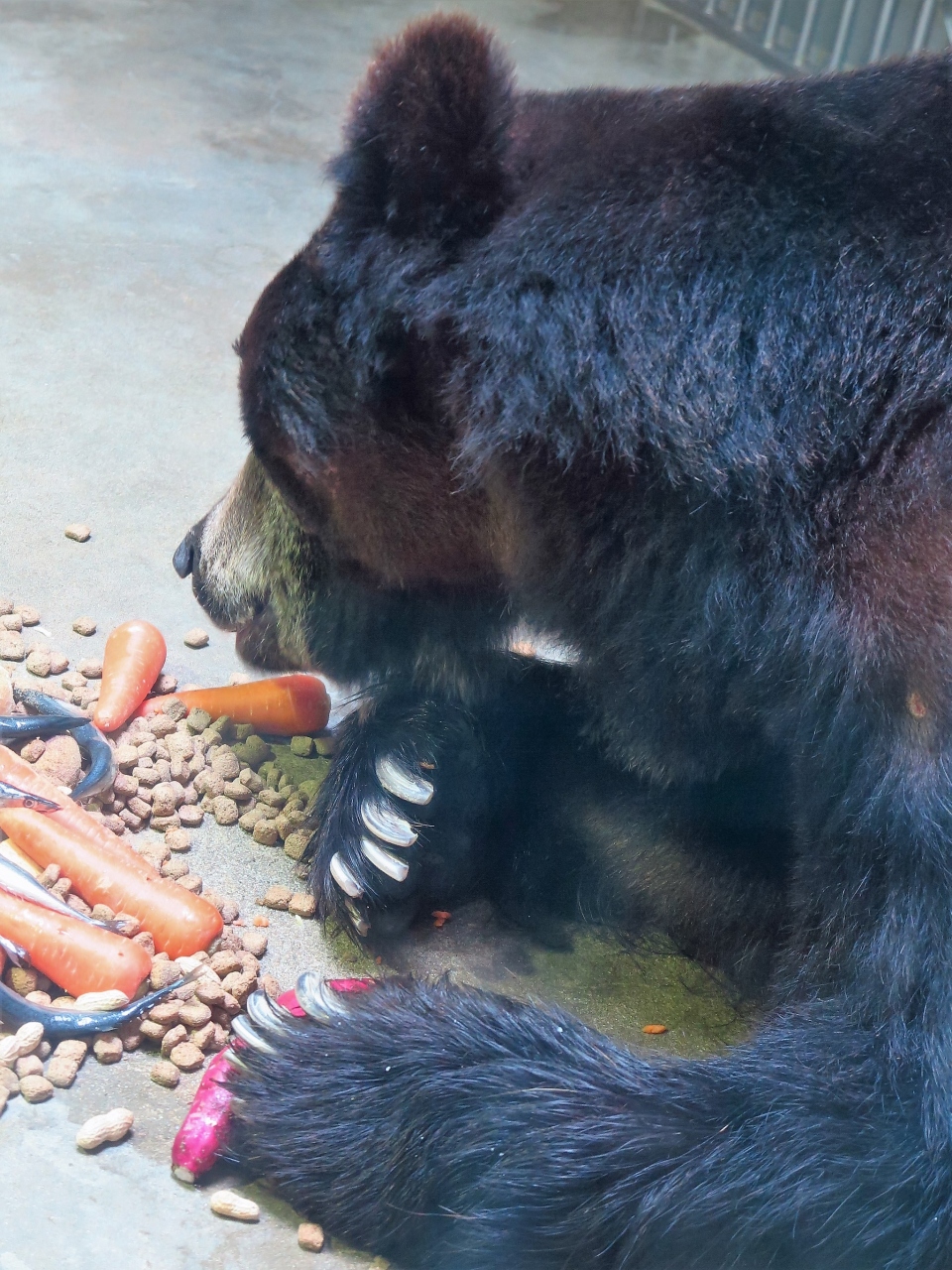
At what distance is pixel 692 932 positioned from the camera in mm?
2275

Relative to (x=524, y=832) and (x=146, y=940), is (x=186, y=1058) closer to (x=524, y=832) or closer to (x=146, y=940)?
(x=146, y=940)

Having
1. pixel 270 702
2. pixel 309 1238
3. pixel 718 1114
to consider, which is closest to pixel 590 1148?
pixel 718 1114

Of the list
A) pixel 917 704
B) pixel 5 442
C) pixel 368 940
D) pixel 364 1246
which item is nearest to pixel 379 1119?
pixel 364 1246

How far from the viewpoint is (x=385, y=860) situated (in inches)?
86.4

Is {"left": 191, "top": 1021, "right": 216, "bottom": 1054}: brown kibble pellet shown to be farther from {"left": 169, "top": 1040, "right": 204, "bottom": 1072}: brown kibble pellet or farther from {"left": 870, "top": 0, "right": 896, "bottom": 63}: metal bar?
{"left": 870, "top": 0, "right": 896, "bottom": 63}: metal bar

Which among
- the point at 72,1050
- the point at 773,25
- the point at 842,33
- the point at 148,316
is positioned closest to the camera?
the point at 72,1050

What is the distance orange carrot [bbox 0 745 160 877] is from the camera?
2.18 m

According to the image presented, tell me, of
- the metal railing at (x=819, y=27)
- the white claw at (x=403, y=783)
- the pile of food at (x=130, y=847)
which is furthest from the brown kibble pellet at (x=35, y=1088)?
the metal railing at (x=819, y=27)

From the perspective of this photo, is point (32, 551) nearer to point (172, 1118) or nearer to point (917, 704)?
point (172, 1118)

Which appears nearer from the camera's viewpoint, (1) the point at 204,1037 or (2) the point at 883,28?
(1) the point at 204,1037

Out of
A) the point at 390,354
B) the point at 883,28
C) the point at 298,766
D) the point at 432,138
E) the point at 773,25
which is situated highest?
the point at 432,138

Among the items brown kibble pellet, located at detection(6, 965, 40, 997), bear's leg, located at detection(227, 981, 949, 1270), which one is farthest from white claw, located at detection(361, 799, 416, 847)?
brown kibble pellet, located at detection(6, 965, 40, 997)

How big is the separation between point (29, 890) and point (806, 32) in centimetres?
609

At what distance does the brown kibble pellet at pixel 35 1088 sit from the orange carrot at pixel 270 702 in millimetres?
936
